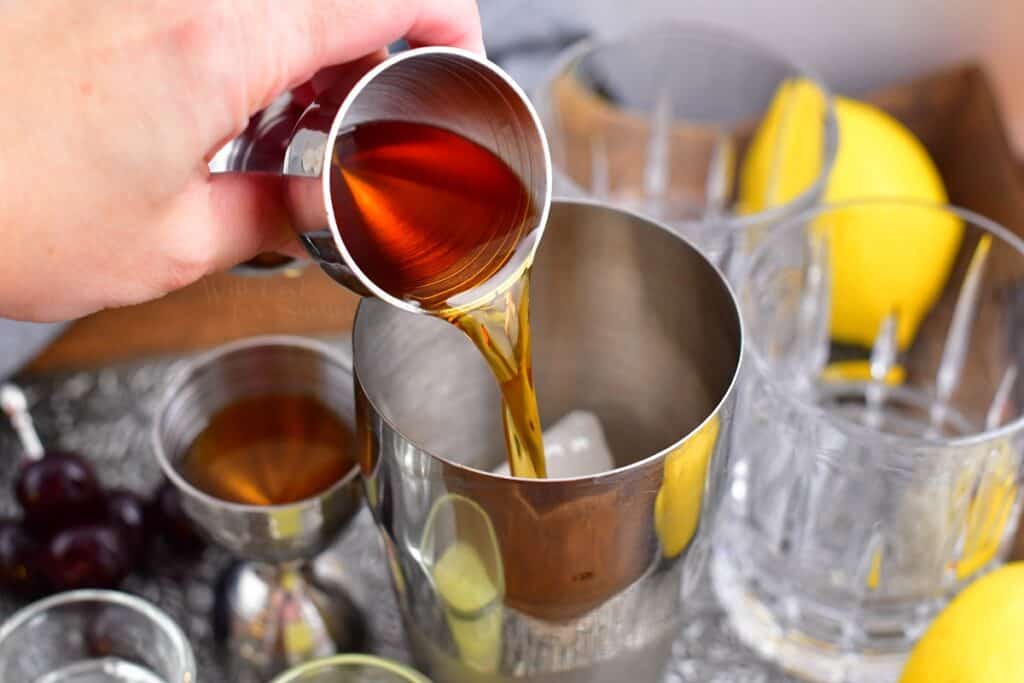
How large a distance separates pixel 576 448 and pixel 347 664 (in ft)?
0.46

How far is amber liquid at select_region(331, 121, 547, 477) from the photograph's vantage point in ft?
1.48

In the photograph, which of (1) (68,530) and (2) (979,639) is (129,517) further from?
(2) (979,639)

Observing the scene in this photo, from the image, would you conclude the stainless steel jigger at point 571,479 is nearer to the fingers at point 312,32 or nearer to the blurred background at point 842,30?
the fingers at point 312,32

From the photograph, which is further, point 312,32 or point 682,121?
point 682,121

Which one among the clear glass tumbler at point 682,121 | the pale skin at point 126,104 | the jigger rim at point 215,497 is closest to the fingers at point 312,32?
the pale skin at point 126,104

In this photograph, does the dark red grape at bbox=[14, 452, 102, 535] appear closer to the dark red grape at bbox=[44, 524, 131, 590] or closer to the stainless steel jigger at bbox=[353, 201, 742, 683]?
the dark red grape at bbox=[44, 524, 131, 590]

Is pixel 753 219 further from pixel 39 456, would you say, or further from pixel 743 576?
pixel 39 456

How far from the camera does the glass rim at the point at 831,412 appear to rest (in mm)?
521

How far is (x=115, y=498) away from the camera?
630mm

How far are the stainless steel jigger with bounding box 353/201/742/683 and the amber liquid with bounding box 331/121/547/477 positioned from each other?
0.03 meters

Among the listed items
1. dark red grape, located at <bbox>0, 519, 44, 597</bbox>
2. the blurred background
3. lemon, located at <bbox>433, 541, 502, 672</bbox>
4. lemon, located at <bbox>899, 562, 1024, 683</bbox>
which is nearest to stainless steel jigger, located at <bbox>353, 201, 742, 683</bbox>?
lemon, located at <bbox>433, 541, 502, 672</bbox>

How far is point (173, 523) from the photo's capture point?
63 centimetres

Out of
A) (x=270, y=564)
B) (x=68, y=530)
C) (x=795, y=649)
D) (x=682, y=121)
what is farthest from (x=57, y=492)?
(x=682, y=121)

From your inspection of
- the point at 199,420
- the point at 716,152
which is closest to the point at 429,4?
the point at 199,420
